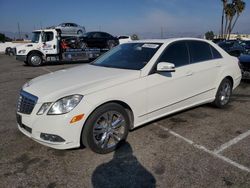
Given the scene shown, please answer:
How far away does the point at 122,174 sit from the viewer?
3068 mm

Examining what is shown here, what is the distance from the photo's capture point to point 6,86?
29.1 feet

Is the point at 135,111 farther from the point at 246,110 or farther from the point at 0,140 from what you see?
the point at 246,110

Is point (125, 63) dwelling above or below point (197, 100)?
above

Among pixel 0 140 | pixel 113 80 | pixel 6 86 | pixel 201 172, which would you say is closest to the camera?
pixel 201 172

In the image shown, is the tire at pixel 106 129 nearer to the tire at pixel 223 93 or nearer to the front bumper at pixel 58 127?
the front bumper at pixel 58 127

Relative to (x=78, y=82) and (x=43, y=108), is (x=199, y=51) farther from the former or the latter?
(x=43, y=108)

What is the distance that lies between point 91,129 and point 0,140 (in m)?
1.82

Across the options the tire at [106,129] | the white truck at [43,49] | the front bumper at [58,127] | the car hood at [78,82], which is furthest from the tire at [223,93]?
the white truck at [43,49]

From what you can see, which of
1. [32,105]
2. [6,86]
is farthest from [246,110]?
[6,86]

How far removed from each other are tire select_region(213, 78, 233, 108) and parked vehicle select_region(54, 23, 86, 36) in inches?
536

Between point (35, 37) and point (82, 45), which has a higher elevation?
point (35, 37)

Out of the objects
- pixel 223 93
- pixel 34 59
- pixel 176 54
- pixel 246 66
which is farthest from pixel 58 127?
pixel 34 59

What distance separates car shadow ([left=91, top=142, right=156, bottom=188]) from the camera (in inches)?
113

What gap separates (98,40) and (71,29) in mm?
2467
